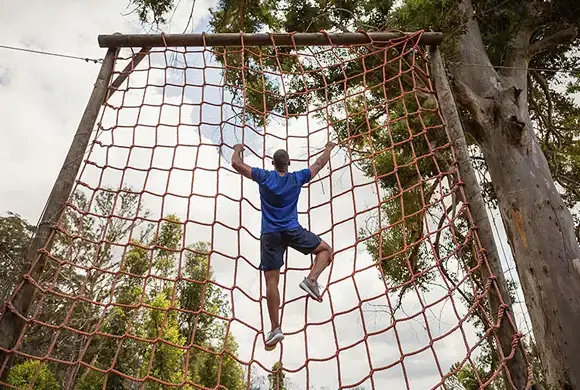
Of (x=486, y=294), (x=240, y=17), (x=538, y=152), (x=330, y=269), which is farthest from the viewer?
(x=240, y=17)

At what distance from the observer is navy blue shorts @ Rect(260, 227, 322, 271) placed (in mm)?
2342

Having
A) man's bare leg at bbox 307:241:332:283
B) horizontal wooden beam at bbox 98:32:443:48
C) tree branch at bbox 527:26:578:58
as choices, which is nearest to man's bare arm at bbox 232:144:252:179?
man's bare leg at bbox 307:241:332:283

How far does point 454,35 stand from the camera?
3.62m

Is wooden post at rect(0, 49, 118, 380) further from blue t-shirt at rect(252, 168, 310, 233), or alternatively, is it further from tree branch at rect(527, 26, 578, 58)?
tree branch at rect(527, 26, 578, 58)

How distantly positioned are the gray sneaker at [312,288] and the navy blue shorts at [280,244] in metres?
0.17

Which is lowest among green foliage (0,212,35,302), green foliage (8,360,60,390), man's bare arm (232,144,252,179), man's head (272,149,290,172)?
man's bare arm (232,144,252,179)

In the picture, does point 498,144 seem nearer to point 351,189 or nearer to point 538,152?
point 538,152

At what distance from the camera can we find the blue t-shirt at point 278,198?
7.85 ft

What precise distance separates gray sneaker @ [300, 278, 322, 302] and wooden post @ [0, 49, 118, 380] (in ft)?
3.95

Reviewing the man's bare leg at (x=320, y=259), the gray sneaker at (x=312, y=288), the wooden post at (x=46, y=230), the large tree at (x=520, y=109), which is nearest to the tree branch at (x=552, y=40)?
the large tree at (x=520, y=109)

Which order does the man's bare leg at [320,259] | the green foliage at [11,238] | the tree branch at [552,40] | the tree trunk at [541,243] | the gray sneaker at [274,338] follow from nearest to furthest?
the gray sneaker at [274,338] → the man's bare leg at [320,259] → the tree trunk at [541,243] → the tree branch at [552,40] → the green foliage at [11,238]

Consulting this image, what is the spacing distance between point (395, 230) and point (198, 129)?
3041mm

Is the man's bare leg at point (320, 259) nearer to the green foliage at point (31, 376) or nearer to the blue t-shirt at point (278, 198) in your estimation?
the blue t-shirt at point (278, 198)

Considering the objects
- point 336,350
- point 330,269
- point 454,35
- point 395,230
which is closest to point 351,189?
point 330,269
